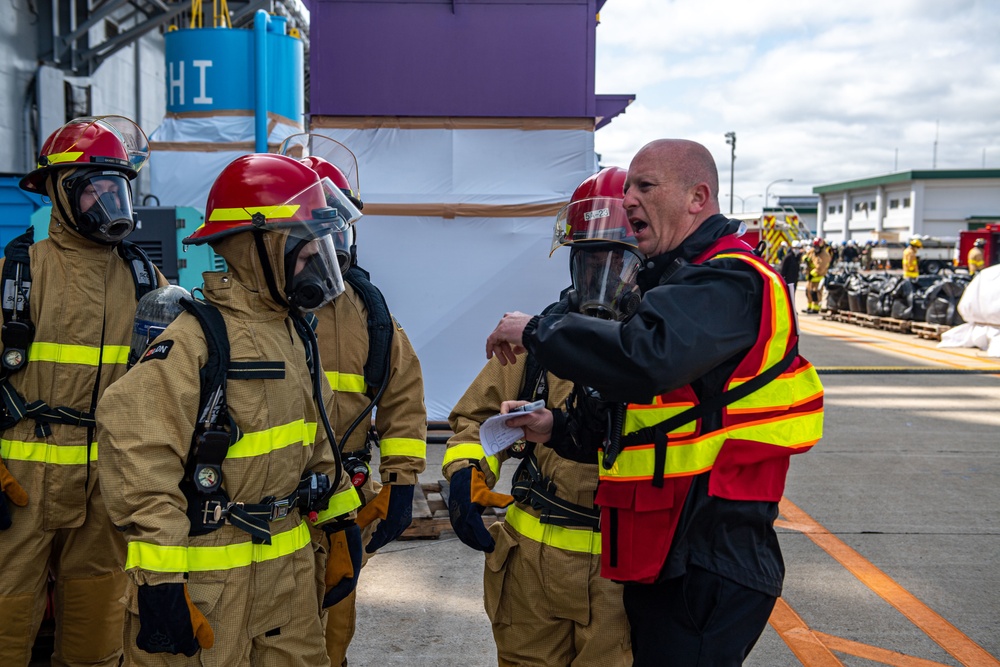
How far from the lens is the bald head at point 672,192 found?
242 cm

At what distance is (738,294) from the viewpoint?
218 cm

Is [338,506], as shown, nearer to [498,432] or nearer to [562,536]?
[498,432]

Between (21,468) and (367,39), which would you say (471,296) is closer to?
(367,39)

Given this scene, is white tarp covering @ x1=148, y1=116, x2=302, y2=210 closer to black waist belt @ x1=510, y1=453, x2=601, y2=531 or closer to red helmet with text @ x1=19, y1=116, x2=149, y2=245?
red helmet with text @ x1=19, y1=116, x2=149, y2=245

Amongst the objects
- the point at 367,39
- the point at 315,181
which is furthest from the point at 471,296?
the point at 315,181

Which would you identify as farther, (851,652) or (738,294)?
(851,652)

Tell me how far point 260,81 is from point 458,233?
Result: 2989mm

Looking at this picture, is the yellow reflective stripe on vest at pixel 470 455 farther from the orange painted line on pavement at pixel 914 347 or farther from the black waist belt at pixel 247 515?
the orange painted line on pavement at pixel 914 347

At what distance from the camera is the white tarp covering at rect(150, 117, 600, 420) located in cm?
772

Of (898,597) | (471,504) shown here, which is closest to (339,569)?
(471,504)

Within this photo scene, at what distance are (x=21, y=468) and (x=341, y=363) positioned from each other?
48.2 inches

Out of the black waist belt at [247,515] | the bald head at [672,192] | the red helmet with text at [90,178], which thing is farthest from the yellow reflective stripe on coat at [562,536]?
the red helmet with text at [90,178]

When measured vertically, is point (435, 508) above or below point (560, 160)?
below

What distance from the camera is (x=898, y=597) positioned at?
15.3ft
